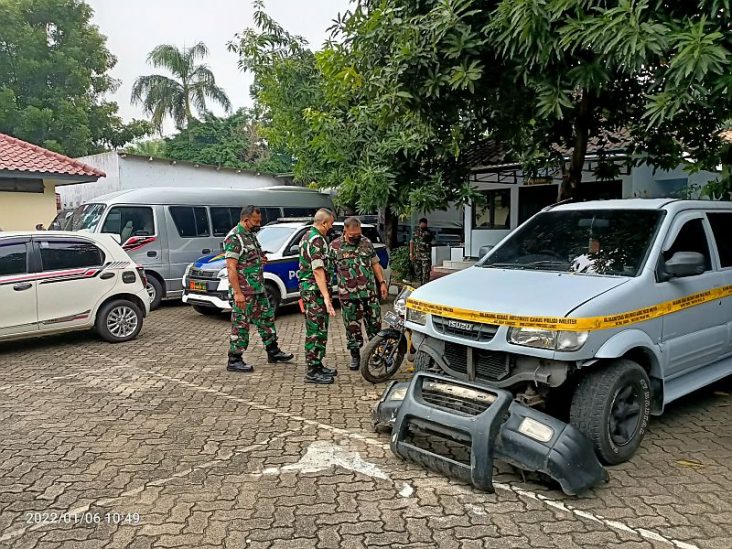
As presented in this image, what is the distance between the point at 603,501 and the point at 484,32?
4.18 m

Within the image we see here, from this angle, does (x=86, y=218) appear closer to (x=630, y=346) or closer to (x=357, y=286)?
(x=357, y=286)

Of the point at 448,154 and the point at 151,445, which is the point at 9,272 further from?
the point at 448,154

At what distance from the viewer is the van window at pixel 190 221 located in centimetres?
1157

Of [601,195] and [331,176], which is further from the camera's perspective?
[601,195]

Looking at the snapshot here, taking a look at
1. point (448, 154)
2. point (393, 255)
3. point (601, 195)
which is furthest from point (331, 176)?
point (601, 195)

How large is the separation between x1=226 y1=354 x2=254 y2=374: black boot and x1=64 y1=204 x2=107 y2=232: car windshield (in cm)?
583

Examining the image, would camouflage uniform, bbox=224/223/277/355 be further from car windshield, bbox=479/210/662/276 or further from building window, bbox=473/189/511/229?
building window, bbox=473/189/511/229

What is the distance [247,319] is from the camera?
6164 mm

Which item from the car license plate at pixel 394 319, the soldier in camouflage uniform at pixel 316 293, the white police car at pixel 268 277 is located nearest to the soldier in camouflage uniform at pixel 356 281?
the soldier in camouflage uniform at pixel 316 293

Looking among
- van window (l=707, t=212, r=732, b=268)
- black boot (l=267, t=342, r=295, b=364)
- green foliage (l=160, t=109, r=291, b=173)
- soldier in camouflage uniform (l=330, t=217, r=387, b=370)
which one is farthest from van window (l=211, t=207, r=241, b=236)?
green foliage (l=160, t=109, r=291, b=173)

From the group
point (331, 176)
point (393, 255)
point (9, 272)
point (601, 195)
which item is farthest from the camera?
point (393, 255)

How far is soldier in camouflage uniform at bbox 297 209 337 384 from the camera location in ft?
18.9

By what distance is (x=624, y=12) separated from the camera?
14.7 ft

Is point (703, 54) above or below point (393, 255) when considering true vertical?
above
